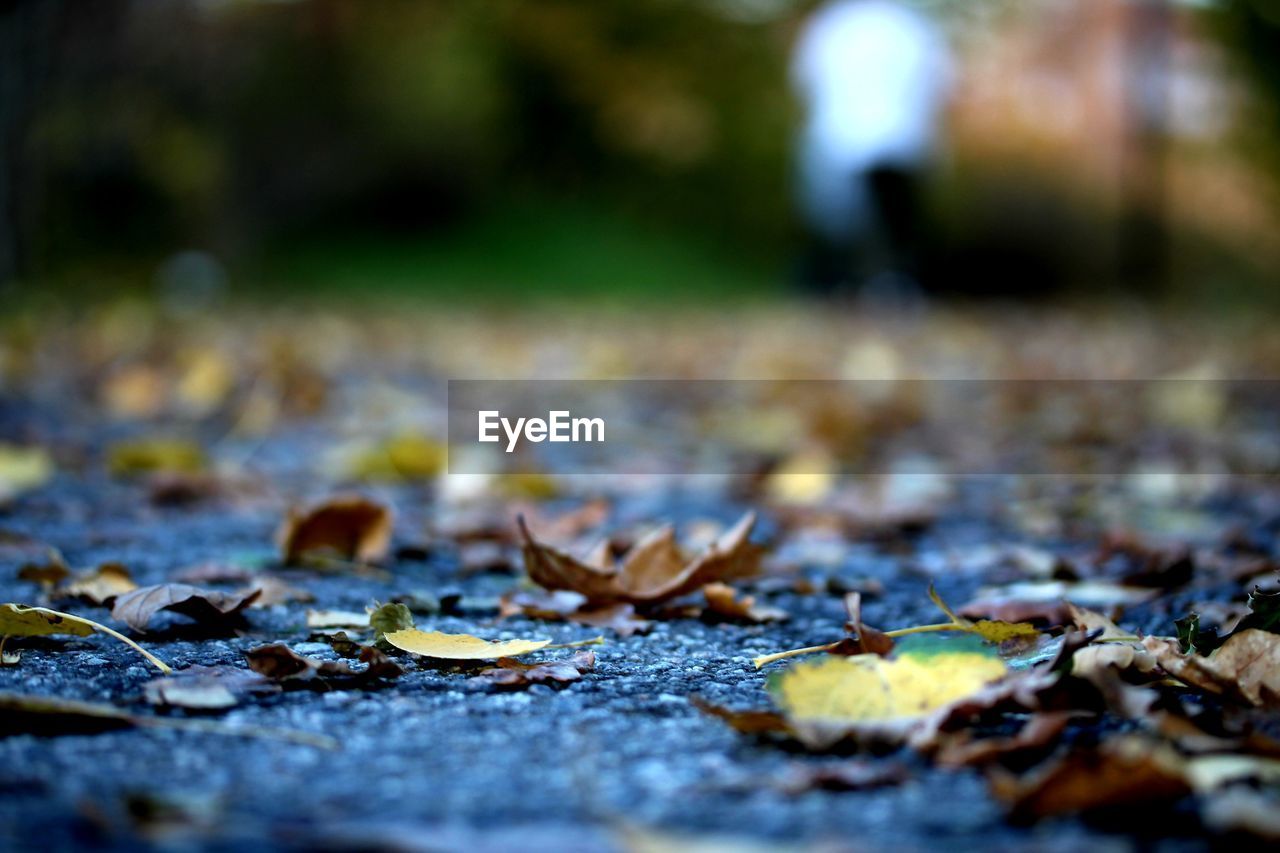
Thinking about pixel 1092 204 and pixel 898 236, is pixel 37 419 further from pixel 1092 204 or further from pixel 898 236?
pixel 1092 204

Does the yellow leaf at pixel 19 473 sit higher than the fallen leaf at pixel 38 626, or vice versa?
the yellow leaf at pixel 19 473

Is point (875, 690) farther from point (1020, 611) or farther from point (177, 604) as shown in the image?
point (177, 604)

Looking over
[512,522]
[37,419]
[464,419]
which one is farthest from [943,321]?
[512,522]

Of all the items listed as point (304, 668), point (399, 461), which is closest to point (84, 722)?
point (304, 668)

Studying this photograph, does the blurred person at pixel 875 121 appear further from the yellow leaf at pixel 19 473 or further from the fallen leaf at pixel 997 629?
the fallen leaf at pixel 997 629

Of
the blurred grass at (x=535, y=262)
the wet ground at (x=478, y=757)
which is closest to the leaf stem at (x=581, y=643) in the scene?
the wet ground at (x=478, y=757)
